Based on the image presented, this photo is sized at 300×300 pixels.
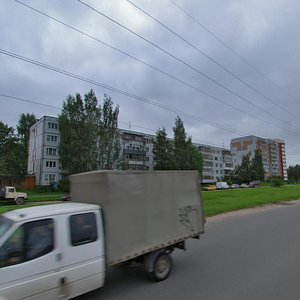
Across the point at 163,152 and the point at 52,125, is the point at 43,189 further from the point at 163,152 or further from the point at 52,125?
the point at 163,152

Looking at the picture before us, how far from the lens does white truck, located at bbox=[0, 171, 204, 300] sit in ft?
15.0

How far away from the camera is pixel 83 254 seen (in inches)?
205

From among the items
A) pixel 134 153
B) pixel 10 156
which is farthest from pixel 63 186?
pixel 134 153

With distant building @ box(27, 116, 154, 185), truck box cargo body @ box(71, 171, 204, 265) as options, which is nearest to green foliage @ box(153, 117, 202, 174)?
distant building @ box(27, 116, 154, 185)

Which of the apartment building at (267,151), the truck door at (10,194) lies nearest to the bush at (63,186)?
the truck door at (10,194)

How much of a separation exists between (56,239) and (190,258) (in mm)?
4399

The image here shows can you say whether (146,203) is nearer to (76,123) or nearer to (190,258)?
(190,258)

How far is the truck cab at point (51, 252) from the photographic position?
4426mm

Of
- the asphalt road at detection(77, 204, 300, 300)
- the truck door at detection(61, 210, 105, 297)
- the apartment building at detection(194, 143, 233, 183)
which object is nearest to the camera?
the truck door at detection(61, 210, 105, 297)

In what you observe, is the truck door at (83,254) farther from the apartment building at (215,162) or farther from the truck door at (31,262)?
the apartment building at (215,162)

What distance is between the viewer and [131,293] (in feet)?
18.9

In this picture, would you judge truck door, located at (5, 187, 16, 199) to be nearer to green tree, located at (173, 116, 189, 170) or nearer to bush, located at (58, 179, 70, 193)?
bush, located at (58, 179, 70, 193)

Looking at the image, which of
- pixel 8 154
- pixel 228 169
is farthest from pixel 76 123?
pixel 228 169

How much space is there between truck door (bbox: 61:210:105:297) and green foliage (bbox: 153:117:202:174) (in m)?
67.8
